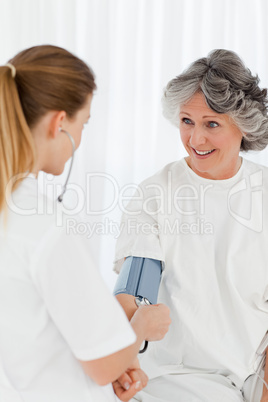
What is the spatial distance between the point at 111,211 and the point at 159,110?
1.96 feet

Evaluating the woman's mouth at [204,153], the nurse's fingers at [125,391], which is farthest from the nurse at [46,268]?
the woman's mouth at [204,153]

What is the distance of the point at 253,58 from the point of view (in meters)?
2.80

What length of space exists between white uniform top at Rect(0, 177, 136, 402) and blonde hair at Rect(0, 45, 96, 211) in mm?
56

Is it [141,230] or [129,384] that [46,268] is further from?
[141,230]

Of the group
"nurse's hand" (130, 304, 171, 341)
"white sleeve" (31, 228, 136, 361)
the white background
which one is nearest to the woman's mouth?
"nurse's hand" (130, 304, 171, 341)

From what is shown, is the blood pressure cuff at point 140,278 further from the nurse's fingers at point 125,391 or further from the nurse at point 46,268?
the nurse at point 46,268

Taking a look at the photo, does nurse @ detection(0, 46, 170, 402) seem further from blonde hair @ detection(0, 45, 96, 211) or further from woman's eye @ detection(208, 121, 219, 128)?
woman's eye @ detection(208, 121, 219, 128)

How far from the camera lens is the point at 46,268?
983 millimetres

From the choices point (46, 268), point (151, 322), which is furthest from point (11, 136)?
point (151, 322)

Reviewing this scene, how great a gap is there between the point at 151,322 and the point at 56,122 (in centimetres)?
56

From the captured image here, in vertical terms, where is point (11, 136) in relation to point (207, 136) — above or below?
above

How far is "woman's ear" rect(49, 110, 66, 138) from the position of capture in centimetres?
106

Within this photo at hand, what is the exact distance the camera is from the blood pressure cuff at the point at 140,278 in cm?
163

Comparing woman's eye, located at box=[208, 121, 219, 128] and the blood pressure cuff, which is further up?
woman's eye, located at box=[208, 121, 219, 128]
